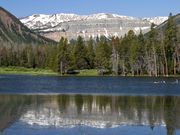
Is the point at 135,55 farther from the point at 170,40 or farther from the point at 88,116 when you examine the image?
the point at 88,116

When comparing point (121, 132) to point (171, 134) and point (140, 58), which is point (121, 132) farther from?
point (140, 58)

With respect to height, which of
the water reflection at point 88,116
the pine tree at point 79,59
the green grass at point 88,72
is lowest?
the water reflection at point 88,116

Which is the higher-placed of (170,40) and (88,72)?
(170,40)

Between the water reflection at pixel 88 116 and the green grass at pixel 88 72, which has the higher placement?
the green grass at pixel 88 72

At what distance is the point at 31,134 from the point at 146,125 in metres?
9.66

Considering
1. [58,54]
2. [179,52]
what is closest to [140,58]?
[179,52]

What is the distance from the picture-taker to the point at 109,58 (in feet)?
625

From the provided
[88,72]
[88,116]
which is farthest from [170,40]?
[88,116]

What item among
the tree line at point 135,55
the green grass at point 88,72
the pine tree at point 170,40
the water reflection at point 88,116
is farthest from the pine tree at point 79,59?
the water reflection at point 88,116

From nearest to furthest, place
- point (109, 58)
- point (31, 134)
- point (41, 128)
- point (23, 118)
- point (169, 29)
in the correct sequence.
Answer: point (31, 134) → point (41, 128) → point (23, 118) → point (169, 29) → point (109, 58)

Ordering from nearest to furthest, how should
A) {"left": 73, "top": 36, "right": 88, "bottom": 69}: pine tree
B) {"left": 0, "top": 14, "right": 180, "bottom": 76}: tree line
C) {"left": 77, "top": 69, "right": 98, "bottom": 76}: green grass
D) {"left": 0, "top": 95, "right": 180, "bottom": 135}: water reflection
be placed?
{"left": 0, "top": 95, "right": 180, "bottom": 135}: water reflection
{"left": 0, "top": 14, "right": 180, "bottom": 76}: tree line
{"left": 77, "top": 69, "right": 98, "bottom": 76}: green grass
{"left": 73, "top": 36, "right": 88, "bottom": 69}: pine tree

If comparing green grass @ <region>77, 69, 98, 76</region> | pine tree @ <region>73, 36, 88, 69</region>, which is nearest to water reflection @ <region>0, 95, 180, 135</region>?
green grass @ <region>77, 69, 98, 76</region>

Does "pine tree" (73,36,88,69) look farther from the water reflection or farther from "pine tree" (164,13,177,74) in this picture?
the water reflection

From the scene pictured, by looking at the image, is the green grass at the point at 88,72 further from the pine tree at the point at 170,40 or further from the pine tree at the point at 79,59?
the pine tree at the point at 170,40
